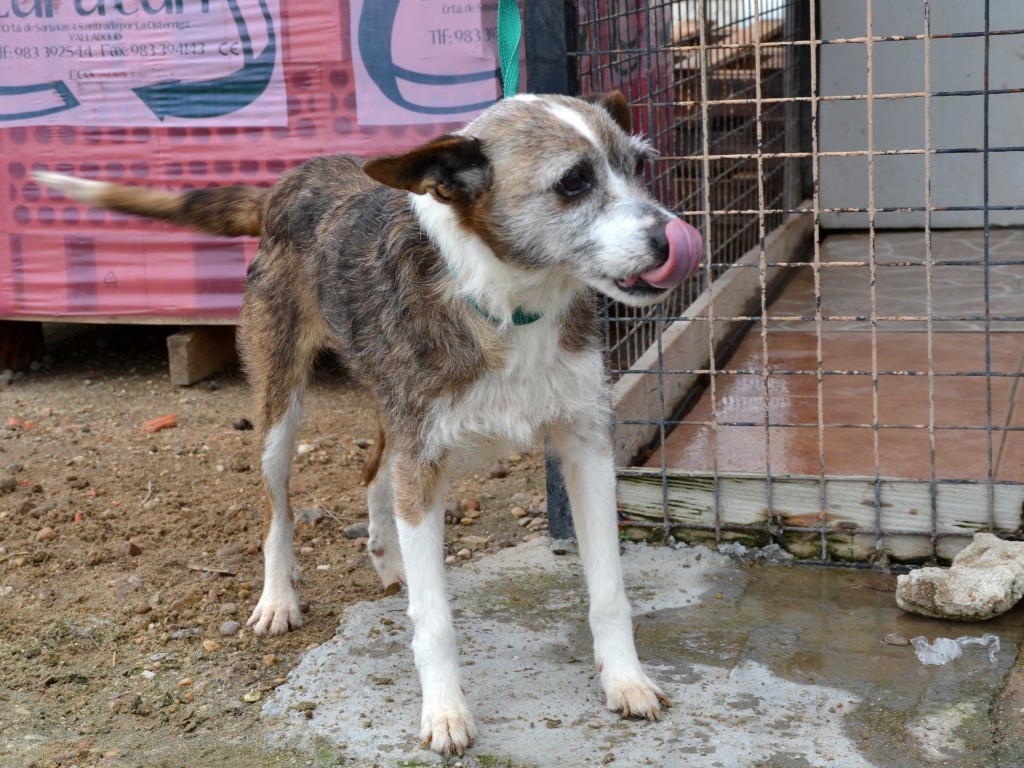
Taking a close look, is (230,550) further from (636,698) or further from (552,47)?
(552,47)

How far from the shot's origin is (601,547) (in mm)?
3393

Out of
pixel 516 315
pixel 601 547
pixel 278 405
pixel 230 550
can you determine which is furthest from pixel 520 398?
pixel 230 550

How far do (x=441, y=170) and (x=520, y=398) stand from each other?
2.17 feet

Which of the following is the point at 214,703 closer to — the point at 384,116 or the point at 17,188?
the point at 384,116

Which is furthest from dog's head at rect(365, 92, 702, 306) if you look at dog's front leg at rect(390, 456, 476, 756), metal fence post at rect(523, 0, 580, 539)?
metal fence post at rect(523, 0, 580, 539)

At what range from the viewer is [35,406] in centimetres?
624

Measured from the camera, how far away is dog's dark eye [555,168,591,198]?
3.01m

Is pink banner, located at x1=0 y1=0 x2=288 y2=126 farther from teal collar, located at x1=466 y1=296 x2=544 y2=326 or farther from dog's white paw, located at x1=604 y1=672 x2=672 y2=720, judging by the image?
dog's white paw, located at x1=604 y1=672 x2=672 y2=720

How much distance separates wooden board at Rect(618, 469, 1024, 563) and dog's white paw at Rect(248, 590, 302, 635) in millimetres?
1222

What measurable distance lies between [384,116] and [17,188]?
1975mm

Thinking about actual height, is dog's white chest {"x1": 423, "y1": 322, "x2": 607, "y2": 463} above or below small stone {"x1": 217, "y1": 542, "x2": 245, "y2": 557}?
above

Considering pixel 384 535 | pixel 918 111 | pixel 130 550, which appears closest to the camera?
pixel 384 535

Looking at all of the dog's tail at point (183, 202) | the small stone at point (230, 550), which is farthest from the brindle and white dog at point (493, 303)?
the small stone at point (230, 550)

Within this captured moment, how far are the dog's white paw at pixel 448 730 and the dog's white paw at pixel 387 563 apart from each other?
1017mm
